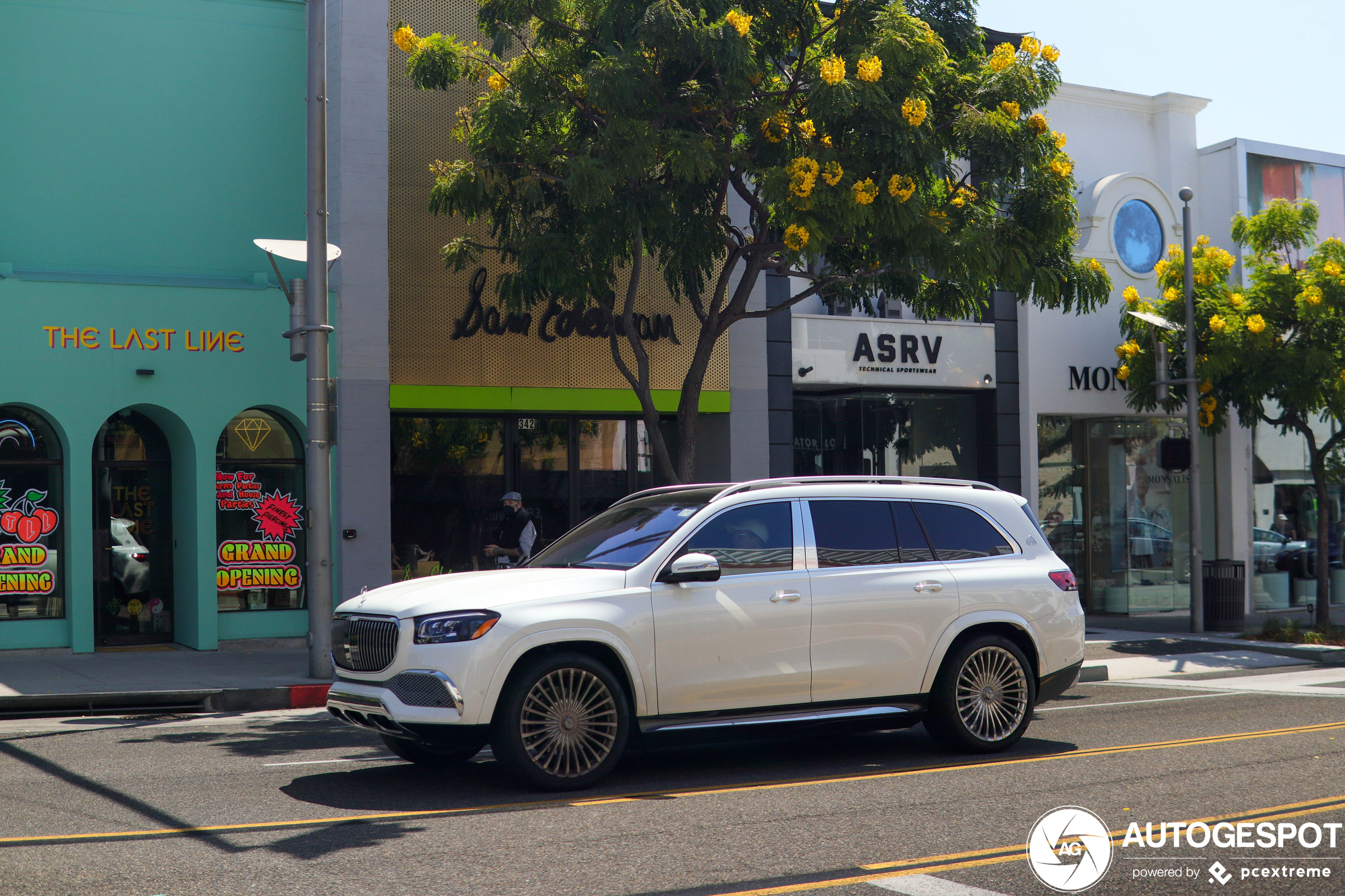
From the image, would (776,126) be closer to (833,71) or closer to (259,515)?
(833,71)

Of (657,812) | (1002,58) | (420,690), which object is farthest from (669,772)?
(1002,58)

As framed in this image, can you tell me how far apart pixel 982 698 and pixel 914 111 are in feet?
21.3

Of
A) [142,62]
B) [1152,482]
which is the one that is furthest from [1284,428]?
[142,62]

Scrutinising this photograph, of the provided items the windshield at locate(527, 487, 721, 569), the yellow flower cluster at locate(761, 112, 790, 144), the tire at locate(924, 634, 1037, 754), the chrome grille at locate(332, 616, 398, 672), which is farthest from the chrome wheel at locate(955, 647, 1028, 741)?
the yellow flower cluster at locate(761, 112, 790, 144)

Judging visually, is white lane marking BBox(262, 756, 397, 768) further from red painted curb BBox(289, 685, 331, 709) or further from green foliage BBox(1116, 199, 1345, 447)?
green foliage BBox(1116, 199, 1345, 447)

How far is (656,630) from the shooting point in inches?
300

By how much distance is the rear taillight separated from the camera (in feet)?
30.0

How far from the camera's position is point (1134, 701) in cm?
1215

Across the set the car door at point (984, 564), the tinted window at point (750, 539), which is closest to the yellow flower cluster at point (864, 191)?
the car door at point (984, 564)

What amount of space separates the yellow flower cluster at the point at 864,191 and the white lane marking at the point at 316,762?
24.0ft

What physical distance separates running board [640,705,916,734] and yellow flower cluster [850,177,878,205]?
6.08m

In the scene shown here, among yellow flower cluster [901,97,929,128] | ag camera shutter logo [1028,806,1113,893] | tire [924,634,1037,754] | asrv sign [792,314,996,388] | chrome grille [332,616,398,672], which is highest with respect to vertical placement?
yellow flower cluster [901,97,929,128]

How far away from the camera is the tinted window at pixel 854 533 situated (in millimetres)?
8430

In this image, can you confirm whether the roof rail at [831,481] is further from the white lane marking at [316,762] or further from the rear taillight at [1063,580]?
the white lane marking at [316,762]
